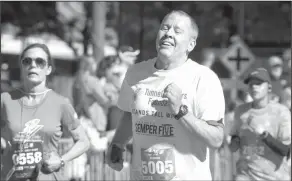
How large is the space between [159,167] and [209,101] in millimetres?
555

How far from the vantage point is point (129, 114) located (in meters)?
5.68

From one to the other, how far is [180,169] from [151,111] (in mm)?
431

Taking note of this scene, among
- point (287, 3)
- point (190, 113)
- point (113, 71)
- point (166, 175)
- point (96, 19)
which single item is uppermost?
point (287, 3)

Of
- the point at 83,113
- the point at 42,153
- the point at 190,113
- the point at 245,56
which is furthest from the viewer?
the point at 245,56

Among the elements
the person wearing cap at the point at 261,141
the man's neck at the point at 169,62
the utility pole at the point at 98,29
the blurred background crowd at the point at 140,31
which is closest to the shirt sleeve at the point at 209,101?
the man's neck at the point at 169,62

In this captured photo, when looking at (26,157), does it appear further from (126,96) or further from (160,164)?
(160,164)

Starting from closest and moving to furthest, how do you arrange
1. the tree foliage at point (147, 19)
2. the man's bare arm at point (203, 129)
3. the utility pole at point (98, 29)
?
the man's bare arm at point (203, 129) < the utility pole at point (98, 29) < the tree foliage at point (147, 19)

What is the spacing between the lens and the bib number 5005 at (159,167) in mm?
5156

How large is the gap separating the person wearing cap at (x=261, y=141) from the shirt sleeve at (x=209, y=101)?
10.4 feet

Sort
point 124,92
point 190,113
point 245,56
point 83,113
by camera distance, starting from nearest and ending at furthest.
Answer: point 190,113, point 124,92, point 83,113, point 245,56

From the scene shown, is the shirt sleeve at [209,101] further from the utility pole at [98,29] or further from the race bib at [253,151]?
the utility pole at [98,29]

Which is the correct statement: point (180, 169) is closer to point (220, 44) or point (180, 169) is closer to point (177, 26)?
point (177, 26)

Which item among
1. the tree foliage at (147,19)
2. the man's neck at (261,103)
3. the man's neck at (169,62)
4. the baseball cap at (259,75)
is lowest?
the man's neck at (169,62)

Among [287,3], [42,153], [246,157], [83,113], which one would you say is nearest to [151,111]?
[42,153]
